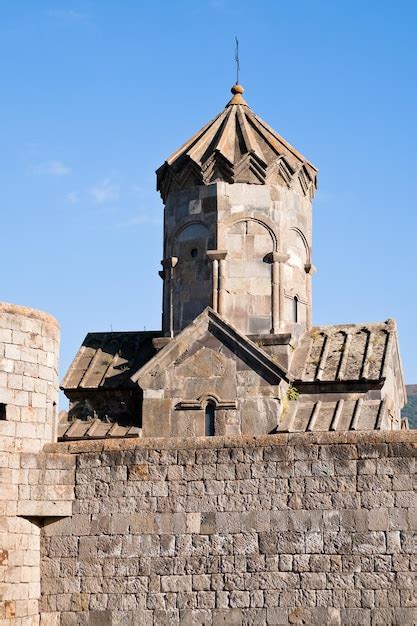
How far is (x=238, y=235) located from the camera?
24422 millimetres

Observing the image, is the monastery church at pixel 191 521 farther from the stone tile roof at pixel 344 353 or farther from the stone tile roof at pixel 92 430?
the stone tile roof at pixel 344 353

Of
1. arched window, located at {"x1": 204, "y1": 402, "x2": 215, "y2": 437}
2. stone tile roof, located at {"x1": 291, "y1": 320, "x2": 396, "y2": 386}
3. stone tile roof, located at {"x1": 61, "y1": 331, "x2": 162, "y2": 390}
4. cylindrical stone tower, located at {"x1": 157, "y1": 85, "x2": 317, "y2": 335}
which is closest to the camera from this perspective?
arched window, located at {"x1": 204, "y1": 402, "x2": 215, "y2": 437}

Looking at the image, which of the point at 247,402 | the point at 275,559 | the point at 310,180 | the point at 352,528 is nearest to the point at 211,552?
the point at 275,559

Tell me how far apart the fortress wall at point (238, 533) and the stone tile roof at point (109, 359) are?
25.0 feet

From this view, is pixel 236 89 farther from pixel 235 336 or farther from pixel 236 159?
pixel 235 336

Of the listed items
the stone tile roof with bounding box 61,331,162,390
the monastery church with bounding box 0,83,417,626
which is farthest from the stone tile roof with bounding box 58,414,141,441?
the monastery church with bounding box 0,83,417,626

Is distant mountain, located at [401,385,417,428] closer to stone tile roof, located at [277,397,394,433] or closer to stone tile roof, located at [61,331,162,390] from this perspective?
stone tile roof, located at [61,331,162,390]

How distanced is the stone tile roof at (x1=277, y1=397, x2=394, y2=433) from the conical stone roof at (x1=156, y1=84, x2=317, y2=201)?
4.62 meters

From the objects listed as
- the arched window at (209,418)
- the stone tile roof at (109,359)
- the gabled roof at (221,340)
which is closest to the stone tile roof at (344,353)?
the gabled roof at (221,340)

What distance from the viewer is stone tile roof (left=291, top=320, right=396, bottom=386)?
76.8 ft

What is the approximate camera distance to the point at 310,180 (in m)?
25.7

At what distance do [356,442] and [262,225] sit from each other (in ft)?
31.1

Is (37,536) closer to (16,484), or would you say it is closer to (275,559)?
(16,484)

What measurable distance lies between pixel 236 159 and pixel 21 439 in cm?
989
